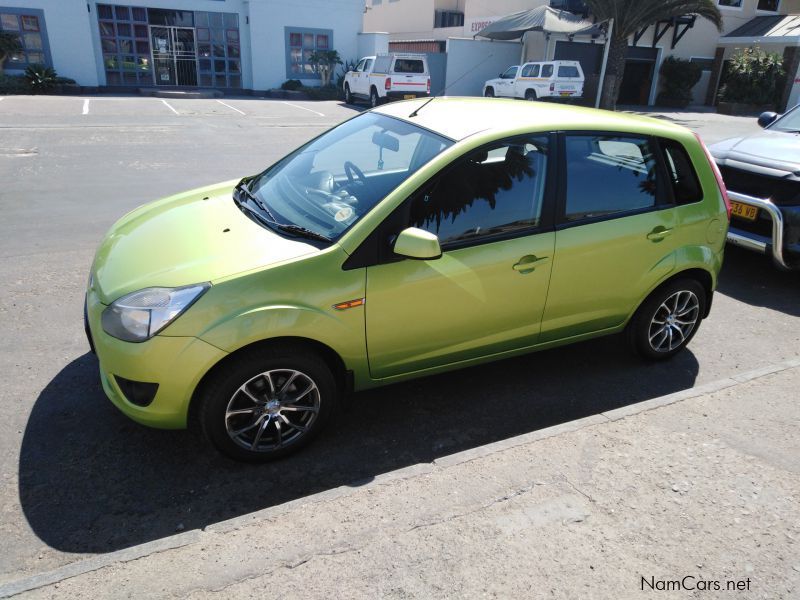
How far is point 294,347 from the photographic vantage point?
A: 10.2 ft

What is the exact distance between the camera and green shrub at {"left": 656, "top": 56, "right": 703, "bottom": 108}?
96.9 feet

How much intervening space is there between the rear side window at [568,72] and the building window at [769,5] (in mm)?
14908

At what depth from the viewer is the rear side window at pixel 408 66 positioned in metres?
23.3

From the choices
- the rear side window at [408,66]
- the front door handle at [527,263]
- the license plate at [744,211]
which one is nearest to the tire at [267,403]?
the front door handle at [527,263]

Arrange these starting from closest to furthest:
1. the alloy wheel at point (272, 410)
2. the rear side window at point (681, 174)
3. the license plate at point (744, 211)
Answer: the alloy wheel at point (272, 410) < the rear side window at point (681, 174) < the license plate at point (744, 211)

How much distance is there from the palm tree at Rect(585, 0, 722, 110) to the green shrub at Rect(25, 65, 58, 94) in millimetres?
20333

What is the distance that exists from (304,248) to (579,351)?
250 centimetres

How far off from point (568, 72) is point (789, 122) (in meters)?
19.3

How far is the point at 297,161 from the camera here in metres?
4.23

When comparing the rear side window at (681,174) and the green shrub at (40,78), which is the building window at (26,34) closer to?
the green shrub at (40,78)

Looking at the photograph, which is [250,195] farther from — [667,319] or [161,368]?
[667,319]

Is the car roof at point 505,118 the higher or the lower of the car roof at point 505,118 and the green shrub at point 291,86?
the higher

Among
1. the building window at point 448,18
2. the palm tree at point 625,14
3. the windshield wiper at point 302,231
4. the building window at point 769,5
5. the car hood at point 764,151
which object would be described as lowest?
the windshield wiper at point 302,231

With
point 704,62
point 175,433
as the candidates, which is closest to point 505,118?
point 175,433
